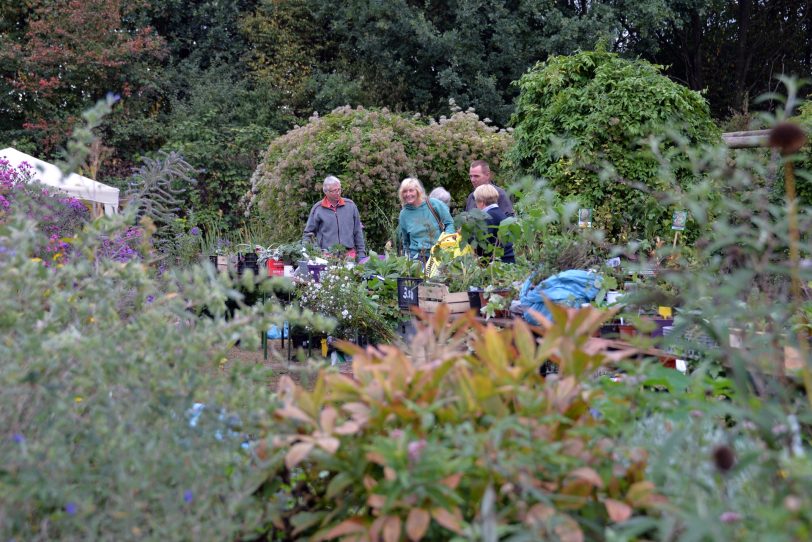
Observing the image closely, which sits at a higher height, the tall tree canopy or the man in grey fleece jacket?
the tall tree canopy

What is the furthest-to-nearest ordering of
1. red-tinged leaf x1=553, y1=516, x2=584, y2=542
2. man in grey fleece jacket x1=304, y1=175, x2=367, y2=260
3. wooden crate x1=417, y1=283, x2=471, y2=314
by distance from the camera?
man in grey fleece jacket x1=304, y1=175, x2=367, y2=260
wooden crate x1=417, y1=283, x2=471, y2=314
red-tinged leaf x1=553, y1=516, x2=584, y2=542

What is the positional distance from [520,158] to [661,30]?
35.7 feet

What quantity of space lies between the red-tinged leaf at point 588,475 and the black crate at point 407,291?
3.49 meters

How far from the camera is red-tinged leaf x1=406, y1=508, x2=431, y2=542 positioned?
1423 millimetres

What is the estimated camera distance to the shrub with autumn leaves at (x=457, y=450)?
A: 1459mm

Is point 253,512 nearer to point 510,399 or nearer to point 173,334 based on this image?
point 173,334

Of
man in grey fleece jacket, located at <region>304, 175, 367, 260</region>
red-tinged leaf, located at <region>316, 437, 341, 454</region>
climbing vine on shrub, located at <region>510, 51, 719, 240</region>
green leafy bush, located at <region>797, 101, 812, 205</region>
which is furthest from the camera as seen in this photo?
green leafy bush, located at <region>797, 101, 812, 205</region>

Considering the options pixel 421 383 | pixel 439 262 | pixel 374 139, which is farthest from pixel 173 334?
pixel 374 139

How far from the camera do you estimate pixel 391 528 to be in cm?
147

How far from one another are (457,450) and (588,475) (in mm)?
243

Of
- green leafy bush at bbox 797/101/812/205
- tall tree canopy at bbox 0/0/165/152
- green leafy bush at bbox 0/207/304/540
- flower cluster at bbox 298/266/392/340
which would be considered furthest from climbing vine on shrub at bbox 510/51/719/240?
tall tree canopy at bbox 0/0/165/152

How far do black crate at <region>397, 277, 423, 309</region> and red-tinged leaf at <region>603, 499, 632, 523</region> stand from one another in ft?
11.5

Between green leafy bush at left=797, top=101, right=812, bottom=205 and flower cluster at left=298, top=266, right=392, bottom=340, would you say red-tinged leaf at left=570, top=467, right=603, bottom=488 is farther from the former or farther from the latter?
green leafy bush at left=797, top=101, right=812, bottom=205

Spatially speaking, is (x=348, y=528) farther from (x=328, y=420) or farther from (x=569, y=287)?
(x=569, y=287)
